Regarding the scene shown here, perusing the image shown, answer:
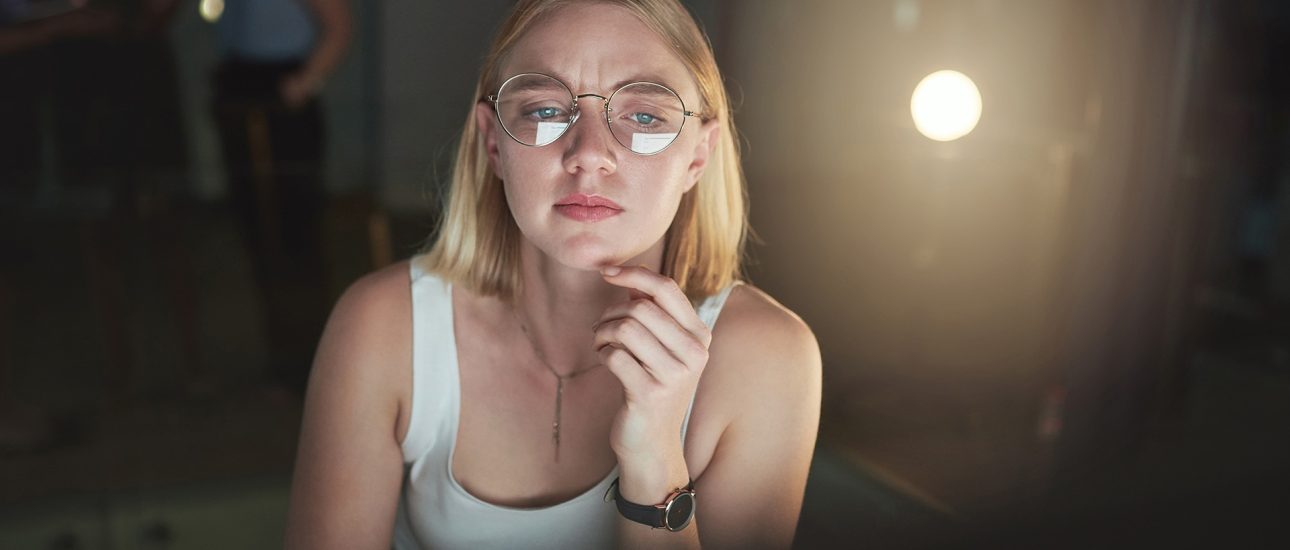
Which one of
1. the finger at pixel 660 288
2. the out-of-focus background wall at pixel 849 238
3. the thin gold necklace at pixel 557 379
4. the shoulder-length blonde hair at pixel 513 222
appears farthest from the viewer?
the out-of-focus background wall at pixel 849 238

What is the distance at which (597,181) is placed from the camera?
0.77 metres

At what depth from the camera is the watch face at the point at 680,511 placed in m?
0.82

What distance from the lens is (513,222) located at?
38.4 inches

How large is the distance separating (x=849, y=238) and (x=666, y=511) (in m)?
0.57

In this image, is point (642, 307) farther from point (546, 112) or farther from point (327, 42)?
point (327, 42)

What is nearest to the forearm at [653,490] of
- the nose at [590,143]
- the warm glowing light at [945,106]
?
the nose at [590,143]

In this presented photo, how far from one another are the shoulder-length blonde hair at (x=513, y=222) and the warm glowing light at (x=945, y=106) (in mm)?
421

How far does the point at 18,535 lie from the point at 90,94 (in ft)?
1.84

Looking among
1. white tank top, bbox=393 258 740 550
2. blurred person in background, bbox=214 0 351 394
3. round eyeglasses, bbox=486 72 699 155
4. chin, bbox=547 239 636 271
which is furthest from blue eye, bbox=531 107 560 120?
blurred person in background, bbox=214 0 351 394

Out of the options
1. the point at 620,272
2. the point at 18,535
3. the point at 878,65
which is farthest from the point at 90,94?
the point at 878,65

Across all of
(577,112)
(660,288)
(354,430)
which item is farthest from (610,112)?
(354,430)

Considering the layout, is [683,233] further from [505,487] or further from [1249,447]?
[1249,447]

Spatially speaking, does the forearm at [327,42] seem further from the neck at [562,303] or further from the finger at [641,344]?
the finger at [641,344]

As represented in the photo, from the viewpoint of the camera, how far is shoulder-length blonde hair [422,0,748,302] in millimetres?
859
